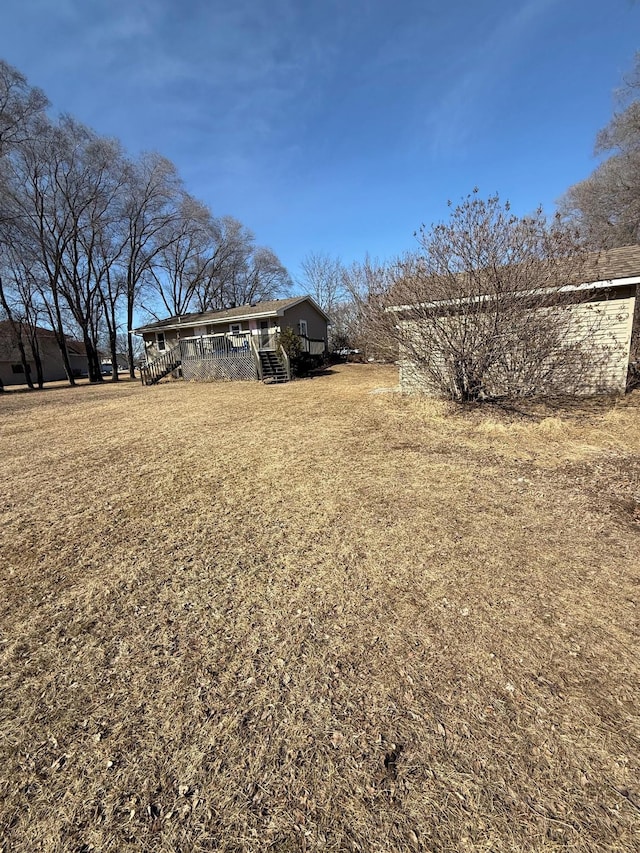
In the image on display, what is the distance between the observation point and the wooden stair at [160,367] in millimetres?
19664

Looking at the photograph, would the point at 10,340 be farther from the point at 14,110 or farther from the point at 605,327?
the point at 605,327

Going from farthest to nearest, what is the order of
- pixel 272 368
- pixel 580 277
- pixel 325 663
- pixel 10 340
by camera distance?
pixel 10 340 → pixel 272 368 → pixel 580 277 → pixel 325 663

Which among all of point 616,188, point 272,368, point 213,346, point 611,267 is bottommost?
point 272,368

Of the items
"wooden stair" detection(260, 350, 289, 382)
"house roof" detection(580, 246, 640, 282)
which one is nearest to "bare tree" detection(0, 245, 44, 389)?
"wooden stair" detection(260, 350, 289, 382)

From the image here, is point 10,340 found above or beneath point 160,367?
above

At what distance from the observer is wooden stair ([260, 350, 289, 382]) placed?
1517 centimetres

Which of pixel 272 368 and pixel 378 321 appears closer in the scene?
pixel 378 321

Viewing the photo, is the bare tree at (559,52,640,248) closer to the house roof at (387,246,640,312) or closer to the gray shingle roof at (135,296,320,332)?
the house roof at (387,246,640,312)

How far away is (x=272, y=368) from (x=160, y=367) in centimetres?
813

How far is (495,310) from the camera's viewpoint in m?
6.73

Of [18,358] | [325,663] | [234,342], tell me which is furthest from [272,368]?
[18,358]

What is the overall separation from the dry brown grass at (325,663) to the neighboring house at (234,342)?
12139 millimetres

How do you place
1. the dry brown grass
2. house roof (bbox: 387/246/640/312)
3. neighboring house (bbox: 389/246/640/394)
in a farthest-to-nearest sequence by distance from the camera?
1. neighboring house (bbox: 389/246/640/394)
2. house roof (bbox: 387/246/640/312)
3. the dry brown grass

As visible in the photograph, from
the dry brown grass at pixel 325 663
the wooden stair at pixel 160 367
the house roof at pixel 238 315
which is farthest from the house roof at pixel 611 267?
the wooden stair at pixel 160 367
